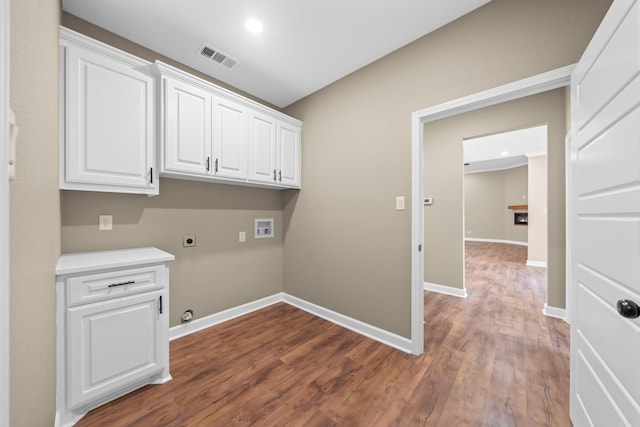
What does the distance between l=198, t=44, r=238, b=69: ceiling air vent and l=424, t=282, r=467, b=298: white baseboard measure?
4041mm

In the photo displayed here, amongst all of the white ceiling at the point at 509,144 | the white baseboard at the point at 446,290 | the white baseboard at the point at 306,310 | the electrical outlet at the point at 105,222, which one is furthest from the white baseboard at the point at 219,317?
the white ceiling at the point at 509,144

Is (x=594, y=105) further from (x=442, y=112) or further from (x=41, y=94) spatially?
(x=41, y=94)

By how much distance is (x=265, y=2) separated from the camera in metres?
1.76

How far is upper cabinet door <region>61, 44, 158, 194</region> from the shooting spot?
64.1 inches

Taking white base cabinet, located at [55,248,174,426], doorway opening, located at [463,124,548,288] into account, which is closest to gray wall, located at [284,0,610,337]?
white base cabinet, located at [55,248,174,426]

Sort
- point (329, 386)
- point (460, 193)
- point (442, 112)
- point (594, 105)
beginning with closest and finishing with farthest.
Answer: point (594, 105) < point (329, 386) < point (442, 112) < point (460, 193)

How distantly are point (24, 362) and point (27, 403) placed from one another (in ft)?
0.60

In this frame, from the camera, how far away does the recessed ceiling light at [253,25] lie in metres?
1.92

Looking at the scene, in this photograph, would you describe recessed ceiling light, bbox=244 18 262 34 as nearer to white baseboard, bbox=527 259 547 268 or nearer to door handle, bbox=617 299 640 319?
door handle, bbox=617 299 640 319

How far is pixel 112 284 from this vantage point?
60.6 inches

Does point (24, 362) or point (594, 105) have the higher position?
point (594, 105)

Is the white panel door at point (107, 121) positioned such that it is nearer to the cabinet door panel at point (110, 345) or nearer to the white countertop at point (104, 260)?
the white countertop at point (104, 260)

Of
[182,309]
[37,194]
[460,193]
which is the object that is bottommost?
[182,309]

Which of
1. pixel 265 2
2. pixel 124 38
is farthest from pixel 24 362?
pixel 124 38
